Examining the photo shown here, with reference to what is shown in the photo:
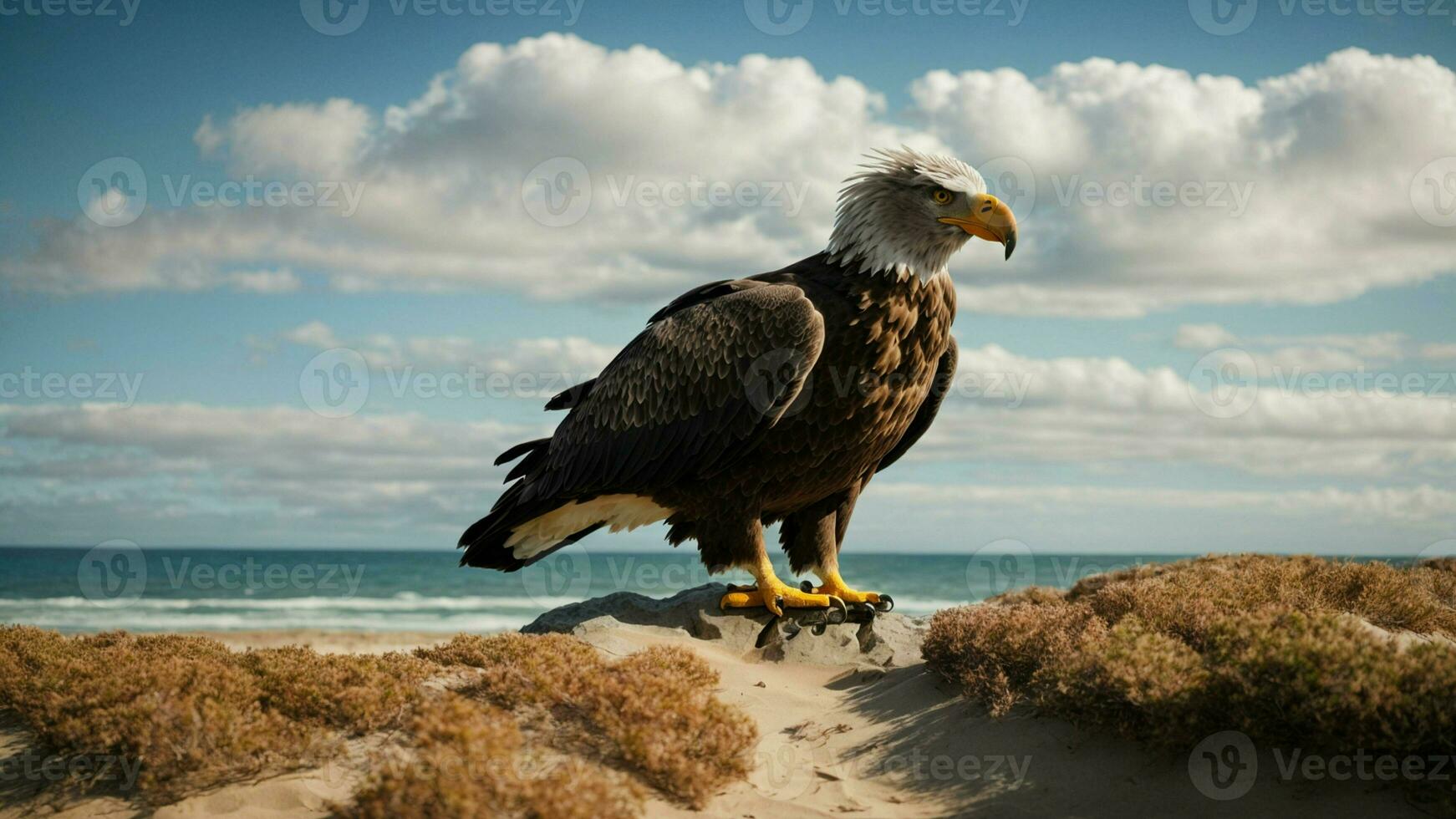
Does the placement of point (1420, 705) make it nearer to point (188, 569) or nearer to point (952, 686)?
point (952, 686)

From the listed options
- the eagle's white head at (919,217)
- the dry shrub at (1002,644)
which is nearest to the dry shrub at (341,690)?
the dry shrub at (1002,644)

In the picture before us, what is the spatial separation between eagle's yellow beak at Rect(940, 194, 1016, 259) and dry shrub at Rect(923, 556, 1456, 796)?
8.61 feet

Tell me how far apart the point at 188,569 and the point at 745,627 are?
184ft

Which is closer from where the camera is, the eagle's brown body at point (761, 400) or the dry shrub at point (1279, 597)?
the dry shrub at point (1279, 597)

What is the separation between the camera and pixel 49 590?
38125 millimetres

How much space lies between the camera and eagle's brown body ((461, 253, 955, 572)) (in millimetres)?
6625

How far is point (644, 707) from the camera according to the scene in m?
4.74

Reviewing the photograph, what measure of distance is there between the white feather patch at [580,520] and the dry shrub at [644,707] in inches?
79.6

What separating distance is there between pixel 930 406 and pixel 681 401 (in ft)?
7.40

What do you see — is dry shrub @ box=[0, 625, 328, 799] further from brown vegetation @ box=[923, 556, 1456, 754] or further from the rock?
brown vegetation @ box=[923, 556, 1456, 754]

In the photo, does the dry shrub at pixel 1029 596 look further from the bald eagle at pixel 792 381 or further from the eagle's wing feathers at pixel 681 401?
the eagle's wing feathers at pixel 681 401

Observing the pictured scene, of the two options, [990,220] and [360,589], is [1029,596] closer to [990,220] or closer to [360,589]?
[990,220]

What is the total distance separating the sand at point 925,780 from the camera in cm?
429

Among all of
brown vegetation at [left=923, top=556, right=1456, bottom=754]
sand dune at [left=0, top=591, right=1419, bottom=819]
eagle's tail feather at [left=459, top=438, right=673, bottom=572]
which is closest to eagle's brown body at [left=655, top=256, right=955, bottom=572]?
eagle's tail feather at [left=459, top=438, right=673, bottom=572]
